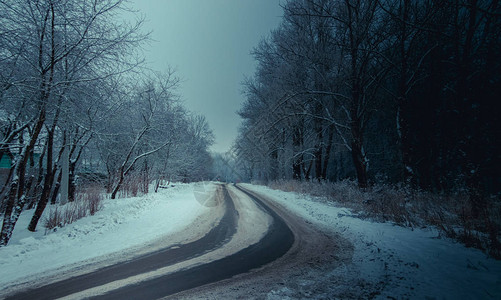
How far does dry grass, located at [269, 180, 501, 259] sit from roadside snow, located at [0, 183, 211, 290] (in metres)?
6.00

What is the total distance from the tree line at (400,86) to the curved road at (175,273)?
5.84 m

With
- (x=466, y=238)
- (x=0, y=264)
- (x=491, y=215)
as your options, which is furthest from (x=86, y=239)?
(x=491, y=215)

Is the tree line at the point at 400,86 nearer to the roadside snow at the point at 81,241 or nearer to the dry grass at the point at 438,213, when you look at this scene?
the dry grass at the point at 438,213

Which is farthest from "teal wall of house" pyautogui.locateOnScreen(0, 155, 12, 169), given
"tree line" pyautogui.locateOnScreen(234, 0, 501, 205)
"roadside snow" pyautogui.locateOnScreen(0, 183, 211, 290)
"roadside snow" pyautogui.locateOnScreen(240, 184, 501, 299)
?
"roadside snow" pyautogui.locateOnScreen(240, 184, 501, 299)

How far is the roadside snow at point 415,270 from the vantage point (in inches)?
92.6

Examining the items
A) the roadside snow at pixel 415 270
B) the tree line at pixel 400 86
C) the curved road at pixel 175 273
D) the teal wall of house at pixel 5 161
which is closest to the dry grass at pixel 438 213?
the roadside snow at pixel 415 270

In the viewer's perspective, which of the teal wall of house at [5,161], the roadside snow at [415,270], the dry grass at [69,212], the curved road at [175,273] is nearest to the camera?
the roadside snow at [415,270]

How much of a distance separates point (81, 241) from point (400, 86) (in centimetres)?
1228

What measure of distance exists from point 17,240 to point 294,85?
12.3 metres

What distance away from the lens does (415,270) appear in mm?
2891

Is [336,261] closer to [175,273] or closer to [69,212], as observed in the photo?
[175,273]

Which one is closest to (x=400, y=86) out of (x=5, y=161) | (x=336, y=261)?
(x=336, y=261)

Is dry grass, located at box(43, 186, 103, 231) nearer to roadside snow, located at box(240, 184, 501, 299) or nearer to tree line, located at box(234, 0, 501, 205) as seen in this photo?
roadside snow, located at box(240, 184, 501, 299)

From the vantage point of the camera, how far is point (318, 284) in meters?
2.61
